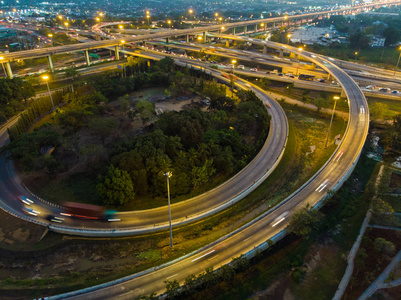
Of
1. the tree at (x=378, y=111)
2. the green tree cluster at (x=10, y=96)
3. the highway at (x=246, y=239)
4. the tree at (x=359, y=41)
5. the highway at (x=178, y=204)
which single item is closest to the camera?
the highway at (x=246, y=239)

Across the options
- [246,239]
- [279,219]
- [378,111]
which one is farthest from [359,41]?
[246,239]

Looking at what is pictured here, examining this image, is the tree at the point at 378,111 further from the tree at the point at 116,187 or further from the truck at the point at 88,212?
the truck at the point at 88,212

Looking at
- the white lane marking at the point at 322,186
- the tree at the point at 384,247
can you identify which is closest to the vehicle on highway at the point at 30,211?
the white lane marking at the point at 322,186

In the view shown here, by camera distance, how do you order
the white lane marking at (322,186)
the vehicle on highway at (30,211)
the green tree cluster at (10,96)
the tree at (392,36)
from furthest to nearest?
the tree at (392,36), the green tree cluster at (10,96), the white lane marking at (322,186), the vehicle on highway at (30,211)

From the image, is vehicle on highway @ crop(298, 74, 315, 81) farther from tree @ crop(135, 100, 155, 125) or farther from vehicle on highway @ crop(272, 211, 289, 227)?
vehicle on highway @ crop(272, 211, 289, 227)

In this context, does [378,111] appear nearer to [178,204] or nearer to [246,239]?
[246,239]

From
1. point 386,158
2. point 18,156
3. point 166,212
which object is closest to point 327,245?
point 166,212

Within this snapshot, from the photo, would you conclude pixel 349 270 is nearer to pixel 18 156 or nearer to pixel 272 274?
pixel 272 274
